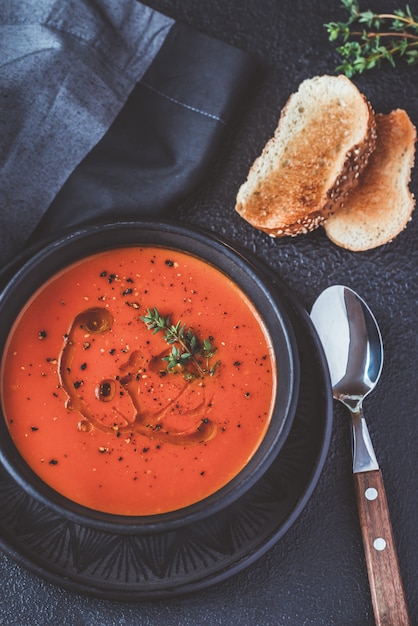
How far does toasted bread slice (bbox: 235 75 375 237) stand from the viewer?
239 cm

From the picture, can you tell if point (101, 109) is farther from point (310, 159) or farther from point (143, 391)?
point (143, 391)

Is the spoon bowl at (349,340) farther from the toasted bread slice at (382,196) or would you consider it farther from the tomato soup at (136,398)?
the tomato soup at (136,398)

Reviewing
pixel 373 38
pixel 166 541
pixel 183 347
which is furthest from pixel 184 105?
pixel 166 541

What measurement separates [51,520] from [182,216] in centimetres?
101

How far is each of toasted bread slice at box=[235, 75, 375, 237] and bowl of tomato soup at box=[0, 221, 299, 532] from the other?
38cm

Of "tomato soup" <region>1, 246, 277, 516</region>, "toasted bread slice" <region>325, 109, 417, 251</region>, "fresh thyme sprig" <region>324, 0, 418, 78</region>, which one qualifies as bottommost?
"tomato soup" <region>1, 246, 277, 516</region>

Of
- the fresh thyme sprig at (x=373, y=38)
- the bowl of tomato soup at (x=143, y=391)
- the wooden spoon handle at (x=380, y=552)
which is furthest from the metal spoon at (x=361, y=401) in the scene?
the fresh thyme sprig at (x=373, y=38)

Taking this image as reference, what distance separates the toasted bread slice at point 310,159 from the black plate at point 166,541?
502 mm

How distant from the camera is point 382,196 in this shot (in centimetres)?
248

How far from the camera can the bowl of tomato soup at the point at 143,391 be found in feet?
6.66

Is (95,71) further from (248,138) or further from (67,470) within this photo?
(67,470)

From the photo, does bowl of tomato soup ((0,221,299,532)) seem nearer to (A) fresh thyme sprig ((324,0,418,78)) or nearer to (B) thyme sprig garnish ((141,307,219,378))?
(B) thyme sprig garnish ((141,307,219,378))

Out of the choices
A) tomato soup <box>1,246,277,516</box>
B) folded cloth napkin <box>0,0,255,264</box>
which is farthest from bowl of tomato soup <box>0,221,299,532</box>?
folded cloth napkin <box>0,0,255,264</box>

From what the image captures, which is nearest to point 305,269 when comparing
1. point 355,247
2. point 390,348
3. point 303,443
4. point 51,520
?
point 355,247
